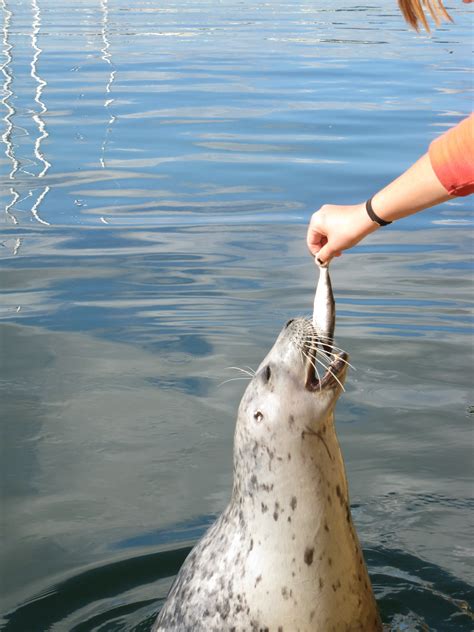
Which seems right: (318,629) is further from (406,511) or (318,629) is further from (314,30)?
(314,30)

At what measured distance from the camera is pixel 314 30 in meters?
22.6

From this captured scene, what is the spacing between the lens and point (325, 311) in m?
3.34

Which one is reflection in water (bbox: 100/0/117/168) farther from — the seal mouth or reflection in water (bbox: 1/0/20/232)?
the seal mouth

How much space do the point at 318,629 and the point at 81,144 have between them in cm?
883

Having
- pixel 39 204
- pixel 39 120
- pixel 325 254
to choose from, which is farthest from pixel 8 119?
pixel 325 254

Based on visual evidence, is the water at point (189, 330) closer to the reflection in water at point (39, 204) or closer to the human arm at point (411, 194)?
the reflection in water at point (39, 204)

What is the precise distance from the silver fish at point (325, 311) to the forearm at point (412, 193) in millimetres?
261

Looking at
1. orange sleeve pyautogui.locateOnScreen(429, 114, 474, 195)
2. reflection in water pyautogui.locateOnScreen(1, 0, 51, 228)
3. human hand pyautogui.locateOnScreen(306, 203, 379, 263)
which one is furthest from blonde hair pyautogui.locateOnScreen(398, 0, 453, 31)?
reflection in water pyautogui.locateOnScreen(1, 0, 51, 228)

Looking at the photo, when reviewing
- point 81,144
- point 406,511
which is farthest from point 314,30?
point 406,511

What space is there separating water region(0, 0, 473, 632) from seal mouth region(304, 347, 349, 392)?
97 centimetres

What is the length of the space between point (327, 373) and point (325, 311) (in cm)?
19

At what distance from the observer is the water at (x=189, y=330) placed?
14.1 feet

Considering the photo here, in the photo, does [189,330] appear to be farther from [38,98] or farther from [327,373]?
[38,98]

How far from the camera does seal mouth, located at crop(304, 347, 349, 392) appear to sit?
10.8ft
